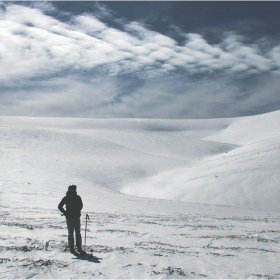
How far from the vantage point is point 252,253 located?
7.89 metres

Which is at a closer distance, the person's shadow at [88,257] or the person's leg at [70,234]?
the person's shadow at [88,257]

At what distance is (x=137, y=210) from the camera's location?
14.7 meters

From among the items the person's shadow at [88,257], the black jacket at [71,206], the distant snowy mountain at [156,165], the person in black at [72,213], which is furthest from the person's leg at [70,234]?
the distant snowy mountain at [156,165]

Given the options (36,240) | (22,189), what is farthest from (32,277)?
(22,189)

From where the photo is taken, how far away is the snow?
261 inches

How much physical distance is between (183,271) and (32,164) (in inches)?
909

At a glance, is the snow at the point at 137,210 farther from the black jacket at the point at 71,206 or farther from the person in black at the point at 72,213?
the black jacket at the point at 71,206

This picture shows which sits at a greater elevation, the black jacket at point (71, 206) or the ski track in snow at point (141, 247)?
the black jacket at point (71, 206)

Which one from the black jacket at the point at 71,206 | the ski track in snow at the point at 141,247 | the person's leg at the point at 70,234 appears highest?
the black jacket at the point at 71,206

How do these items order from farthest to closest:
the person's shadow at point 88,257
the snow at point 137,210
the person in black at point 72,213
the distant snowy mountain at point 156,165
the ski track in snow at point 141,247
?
1. the distant snowy mountain at point 156,165
2. the person in black at point 72,213
3. the person's shadow at point 88,257
4. the snow at point 137,210
5. the ski track in snow at point 141,247

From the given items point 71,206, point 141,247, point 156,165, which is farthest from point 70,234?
point 156,165

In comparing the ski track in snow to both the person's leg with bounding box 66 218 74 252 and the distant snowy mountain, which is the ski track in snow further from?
the distant snowy mountain

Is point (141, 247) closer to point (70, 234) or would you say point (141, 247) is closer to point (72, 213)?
point (70, 234)

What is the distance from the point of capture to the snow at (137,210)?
6632 millimetres
